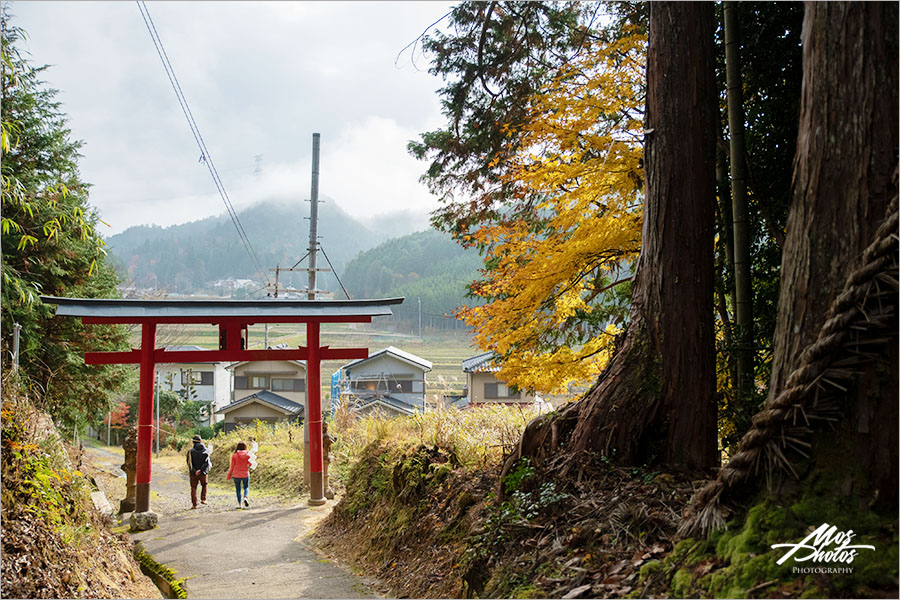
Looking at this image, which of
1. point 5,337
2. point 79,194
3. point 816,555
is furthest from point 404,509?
point 79,194

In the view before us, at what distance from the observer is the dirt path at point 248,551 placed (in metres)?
5.55

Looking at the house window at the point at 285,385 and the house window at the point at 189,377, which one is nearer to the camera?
the house window at the point at 285,385

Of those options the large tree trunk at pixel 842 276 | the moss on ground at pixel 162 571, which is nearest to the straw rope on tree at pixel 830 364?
the large tree trunk at pixel 842 276

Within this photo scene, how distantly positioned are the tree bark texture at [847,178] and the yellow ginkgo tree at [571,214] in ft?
11.7

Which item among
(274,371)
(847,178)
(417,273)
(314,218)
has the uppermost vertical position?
(417,273)

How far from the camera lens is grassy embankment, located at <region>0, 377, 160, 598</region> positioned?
362cm

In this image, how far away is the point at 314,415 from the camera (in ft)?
32.9

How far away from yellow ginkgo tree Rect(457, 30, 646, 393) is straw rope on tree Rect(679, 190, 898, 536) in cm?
373

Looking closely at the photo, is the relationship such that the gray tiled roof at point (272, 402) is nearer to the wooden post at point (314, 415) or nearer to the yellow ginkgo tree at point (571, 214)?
the wooden post at point (314, 415)

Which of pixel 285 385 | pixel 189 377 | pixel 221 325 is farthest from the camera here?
pixel 189 377

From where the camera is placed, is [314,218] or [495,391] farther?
[495,391]

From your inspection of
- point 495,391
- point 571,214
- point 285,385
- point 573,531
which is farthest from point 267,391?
point 573,531

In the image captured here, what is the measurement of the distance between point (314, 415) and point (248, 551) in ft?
10.2

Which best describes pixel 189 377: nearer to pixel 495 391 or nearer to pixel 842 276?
pixel 495 391
